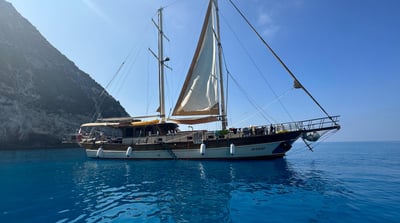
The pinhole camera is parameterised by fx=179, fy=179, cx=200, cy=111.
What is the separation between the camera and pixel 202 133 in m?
19.6

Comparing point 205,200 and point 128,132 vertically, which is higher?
point 128,132

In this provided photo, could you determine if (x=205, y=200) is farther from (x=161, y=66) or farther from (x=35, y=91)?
(x=35, y=91)

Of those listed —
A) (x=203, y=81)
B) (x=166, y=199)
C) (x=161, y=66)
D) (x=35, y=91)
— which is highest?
(x=35, y=91)

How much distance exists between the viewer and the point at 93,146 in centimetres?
2389

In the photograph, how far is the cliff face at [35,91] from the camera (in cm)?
4406

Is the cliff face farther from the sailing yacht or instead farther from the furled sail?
the furled sail

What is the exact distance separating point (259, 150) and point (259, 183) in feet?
26.8

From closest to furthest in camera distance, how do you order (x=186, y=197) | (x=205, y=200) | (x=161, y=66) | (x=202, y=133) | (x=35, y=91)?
(x=205, y=200) → (x=186, y=197) → (x=202, y=133) → (x=161, y=66) → (x=35, y=91)

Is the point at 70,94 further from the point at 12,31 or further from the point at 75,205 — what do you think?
the point at 75,205

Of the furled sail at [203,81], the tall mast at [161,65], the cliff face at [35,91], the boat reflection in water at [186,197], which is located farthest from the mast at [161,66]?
the cliff face at [35,91]

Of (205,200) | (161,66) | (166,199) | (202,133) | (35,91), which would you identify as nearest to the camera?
(205,200)

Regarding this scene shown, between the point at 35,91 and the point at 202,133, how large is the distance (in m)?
56.8

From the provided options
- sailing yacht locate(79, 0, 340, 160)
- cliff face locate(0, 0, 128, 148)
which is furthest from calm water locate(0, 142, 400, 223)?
cliff face locate(0, 0, 128, 148)

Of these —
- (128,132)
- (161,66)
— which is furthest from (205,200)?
(161,66)
